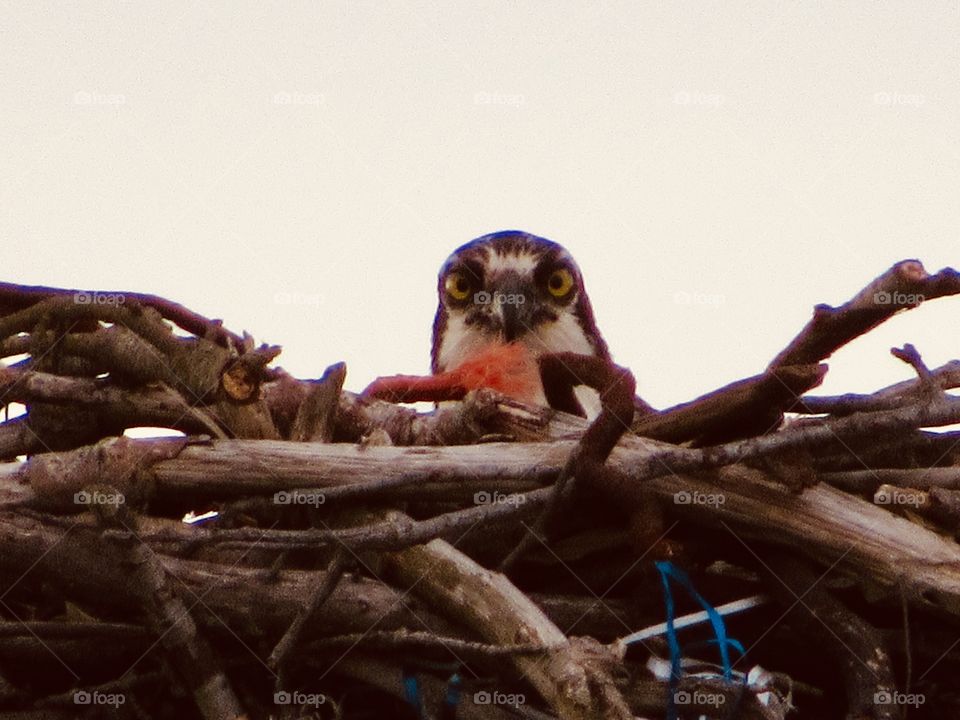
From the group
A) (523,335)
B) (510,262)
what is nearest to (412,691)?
(523,335)

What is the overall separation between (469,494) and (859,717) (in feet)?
3.22

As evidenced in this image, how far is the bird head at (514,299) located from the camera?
180 inches

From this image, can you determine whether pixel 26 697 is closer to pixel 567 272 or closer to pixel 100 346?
pixel 100 346

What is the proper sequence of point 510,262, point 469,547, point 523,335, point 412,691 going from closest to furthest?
point 412,691 → point 469,547 → point 523,335 → point 510,262

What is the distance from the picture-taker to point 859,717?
95.3 inches

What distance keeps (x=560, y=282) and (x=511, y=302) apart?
33cm

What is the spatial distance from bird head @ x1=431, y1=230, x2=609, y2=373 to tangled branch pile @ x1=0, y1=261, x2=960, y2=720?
6.16ft

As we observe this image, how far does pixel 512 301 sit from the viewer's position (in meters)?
4.54

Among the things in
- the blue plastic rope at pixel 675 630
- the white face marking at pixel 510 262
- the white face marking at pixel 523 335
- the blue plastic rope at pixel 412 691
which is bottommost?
the blue plastic rope at pixel 412 691

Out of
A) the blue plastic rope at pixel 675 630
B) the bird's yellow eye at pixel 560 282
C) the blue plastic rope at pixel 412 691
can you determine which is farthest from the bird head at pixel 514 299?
the blue plastic rope at pixel 412 691

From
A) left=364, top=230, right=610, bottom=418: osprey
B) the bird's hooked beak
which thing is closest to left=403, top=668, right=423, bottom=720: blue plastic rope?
left=364, top=230, right=610, bottom=418: osprey

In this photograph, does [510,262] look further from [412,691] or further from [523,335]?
[412,691]

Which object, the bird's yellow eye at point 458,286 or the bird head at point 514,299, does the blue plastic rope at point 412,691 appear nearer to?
the bird head at point 514,299

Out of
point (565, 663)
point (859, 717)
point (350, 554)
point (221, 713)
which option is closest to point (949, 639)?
point (859, 717)
